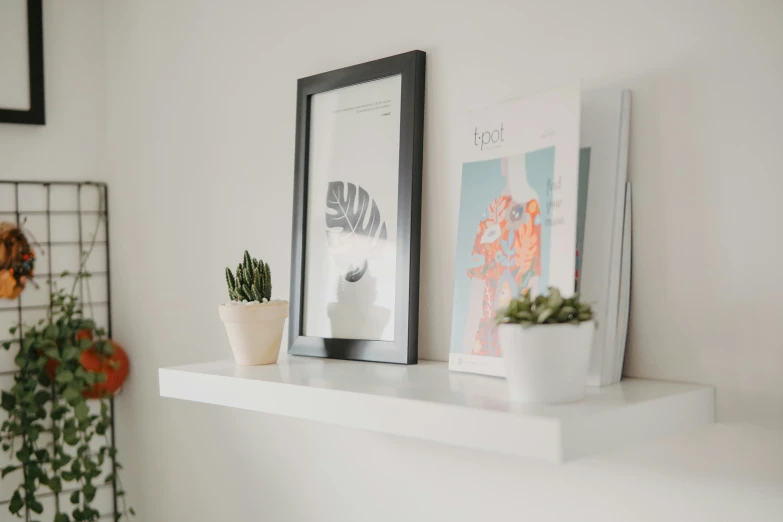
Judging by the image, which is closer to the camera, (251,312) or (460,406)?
(460,406)

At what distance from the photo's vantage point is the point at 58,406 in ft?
5.78

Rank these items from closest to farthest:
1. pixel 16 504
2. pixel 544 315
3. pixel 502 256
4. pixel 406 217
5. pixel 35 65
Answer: pixel 544 315 → pixel 502 256 → pixel 406 217 → pixel 16 504 → pixel 35 65

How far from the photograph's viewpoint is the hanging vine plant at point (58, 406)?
5.62 feet

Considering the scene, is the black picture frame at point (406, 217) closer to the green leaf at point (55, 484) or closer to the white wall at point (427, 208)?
the white wall at point (427, 208)

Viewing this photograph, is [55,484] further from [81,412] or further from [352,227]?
[352,227]

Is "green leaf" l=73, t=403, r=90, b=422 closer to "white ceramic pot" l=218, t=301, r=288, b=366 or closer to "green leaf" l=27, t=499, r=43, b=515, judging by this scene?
"green leaf" l=27, t=499, r=43, b=515

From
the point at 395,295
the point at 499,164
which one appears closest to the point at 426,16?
the point at 499,164

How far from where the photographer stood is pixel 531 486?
1.04 m

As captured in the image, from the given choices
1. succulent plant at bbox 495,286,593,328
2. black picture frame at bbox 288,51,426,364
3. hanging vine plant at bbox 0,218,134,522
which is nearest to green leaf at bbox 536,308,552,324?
succulent plant at bbox 495,286,593,328

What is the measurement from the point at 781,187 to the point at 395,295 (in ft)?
1.81

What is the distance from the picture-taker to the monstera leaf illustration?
1.22m

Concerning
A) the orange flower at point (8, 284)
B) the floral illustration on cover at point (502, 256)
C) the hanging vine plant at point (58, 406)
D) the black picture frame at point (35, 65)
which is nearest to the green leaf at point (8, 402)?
the hanging vine plant at point (58, 406)

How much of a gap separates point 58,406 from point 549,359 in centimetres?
136

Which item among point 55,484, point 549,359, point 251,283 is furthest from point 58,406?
point 549,359
